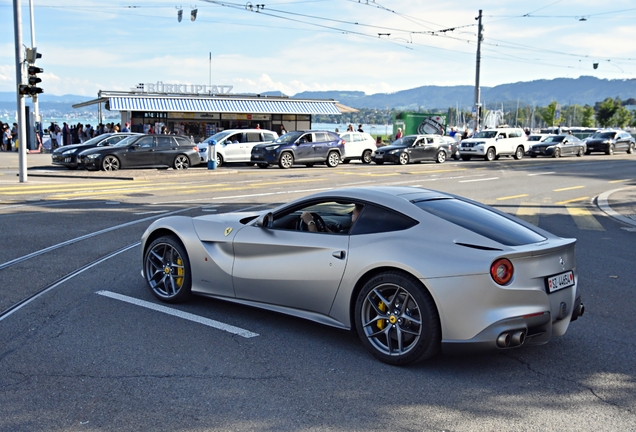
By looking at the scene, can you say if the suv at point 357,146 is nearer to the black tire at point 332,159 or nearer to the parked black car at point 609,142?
the black tire at point 332,159

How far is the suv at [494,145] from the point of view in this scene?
37.2m

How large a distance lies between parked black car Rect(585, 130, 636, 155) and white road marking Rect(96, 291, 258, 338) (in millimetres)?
45266

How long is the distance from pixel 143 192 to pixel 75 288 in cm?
1081

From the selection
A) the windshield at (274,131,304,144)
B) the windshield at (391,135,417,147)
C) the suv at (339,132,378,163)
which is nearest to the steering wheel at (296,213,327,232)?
the windshield at (274,131,304,144)

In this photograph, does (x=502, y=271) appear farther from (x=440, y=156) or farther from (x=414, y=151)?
(x=440, y=156)

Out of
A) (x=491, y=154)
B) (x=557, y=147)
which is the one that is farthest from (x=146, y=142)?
(x=557, y=147)

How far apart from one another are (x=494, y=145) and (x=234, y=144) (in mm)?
15706

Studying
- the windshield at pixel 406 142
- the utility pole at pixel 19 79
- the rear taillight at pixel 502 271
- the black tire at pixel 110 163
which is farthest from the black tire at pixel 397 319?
the windshield at pixel 406 142

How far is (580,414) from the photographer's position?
423 centimetres

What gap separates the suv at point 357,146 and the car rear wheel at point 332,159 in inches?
87.3

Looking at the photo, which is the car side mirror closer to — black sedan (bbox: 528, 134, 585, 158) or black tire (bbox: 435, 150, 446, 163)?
black tire (bbox: 435, 150, 446, 163)

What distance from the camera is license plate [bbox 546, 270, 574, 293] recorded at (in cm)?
491

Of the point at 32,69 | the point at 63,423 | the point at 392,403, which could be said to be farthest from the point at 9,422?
the point at 32,69

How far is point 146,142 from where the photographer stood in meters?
25.6
